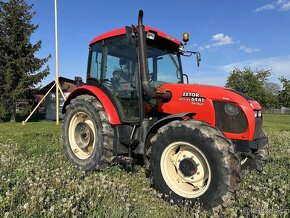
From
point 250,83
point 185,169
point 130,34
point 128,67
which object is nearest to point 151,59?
point 128,67

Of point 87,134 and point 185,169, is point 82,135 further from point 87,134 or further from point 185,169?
point 185,169

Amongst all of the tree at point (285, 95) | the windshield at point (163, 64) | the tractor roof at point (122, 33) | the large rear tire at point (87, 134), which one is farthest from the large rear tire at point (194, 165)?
the tree at point (285, 95)

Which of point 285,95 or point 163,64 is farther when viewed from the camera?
point 285,95

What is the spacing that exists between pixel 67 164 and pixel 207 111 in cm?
297

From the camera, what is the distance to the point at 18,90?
81.7 ft

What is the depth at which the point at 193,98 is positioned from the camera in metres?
5.05

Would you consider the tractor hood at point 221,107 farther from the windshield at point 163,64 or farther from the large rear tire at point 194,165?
the windshield at point 163,64

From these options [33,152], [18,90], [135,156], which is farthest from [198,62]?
[18,90]

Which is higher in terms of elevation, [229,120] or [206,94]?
[206,94]

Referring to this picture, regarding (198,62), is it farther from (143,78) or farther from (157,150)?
(157,150)

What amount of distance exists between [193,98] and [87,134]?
2.37m

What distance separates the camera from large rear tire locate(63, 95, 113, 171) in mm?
5734

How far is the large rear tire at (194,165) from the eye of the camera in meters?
4.03

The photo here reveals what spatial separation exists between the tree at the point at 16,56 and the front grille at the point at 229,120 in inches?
887
